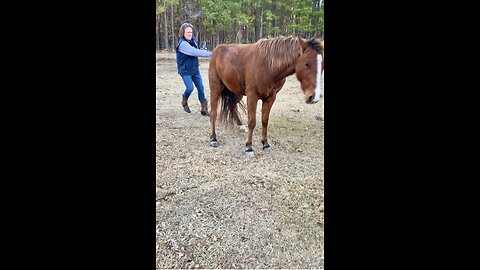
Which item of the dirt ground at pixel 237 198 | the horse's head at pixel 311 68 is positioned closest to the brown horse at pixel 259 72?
the horse's head at pixel 311 68

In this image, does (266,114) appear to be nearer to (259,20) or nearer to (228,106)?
(228,106)

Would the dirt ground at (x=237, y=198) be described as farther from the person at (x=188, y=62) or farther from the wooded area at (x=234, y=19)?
the wooded area at (x=234, y=19)

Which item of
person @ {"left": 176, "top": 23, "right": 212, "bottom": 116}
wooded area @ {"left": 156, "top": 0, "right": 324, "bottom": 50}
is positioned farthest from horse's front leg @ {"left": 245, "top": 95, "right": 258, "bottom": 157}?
wooded area @ {"left": 156, "top": 0, "right": 324, "bottom": 50}

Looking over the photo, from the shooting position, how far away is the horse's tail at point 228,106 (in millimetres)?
3727

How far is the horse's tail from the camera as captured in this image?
373 cm

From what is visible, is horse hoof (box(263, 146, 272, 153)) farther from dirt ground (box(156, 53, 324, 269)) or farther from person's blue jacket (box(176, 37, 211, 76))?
person's blue jacket (box(176, 37, 211, 76))

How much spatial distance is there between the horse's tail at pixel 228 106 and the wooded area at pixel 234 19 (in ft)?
8.80

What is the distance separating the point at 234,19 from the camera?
7238 millimetres

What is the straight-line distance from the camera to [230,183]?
8.14 ft
